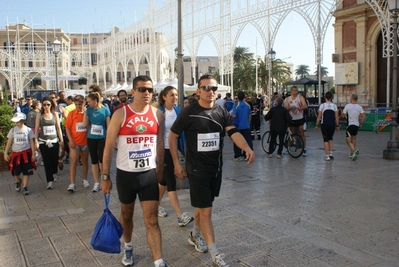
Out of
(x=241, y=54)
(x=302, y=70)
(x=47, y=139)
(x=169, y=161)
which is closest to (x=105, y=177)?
(x=169, y=161)

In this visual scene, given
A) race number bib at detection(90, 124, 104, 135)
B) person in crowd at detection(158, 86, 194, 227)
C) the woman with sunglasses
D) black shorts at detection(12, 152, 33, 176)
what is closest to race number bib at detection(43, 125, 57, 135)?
the woman with sunglasses

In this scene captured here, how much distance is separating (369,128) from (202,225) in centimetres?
1535

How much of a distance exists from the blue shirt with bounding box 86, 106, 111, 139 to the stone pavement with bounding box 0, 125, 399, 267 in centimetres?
105

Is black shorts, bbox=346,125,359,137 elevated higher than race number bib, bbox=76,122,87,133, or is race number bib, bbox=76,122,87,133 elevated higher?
race number bib, bbox=76,122,87,133

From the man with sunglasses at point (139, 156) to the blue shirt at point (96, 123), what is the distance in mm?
3582

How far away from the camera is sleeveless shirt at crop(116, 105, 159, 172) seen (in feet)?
12.8

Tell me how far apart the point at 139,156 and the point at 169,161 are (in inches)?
61.2

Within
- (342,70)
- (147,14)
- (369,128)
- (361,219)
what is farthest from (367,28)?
(361,219)

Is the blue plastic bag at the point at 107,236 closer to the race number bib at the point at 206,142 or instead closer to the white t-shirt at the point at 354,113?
the race number bib at the point at 206,142

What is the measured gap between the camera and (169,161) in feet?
17.9

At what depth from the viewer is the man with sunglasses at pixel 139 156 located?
3826 mm

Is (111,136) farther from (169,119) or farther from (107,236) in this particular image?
(169,119)

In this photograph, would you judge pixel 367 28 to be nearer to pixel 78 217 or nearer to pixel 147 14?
pixel 147 14

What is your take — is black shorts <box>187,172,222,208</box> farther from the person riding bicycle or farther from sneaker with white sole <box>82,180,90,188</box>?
the person riding bicycle
